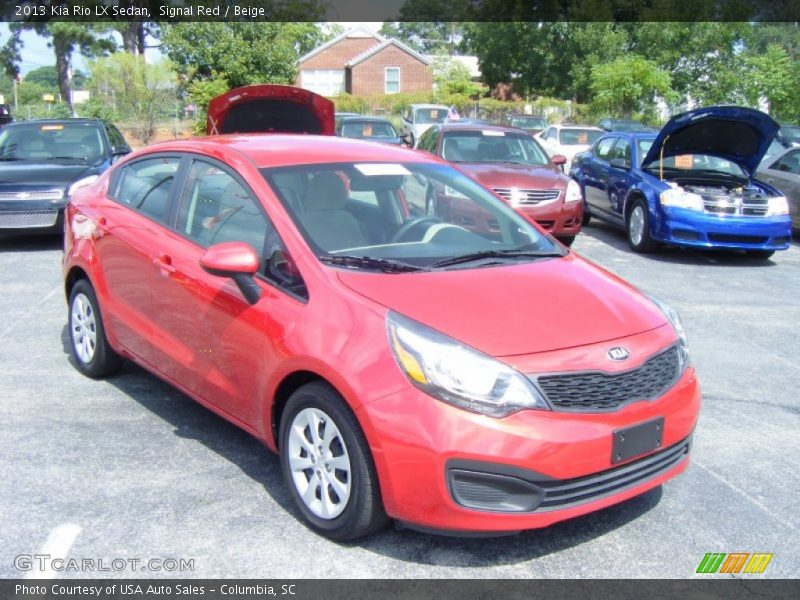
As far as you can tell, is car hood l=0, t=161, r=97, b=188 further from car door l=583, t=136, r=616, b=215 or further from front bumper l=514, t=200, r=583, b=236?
car door l=583, t=136, r=616, b=215

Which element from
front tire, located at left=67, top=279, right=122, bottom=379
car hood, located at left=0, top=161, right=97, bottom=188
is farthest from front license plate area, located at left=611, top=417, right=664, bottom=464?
car hood, located at left=0, top=161, right=97, bottom=188

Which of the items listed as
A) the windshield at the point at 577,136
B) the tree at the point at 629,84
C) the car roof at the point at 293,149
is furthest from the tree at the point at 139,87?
the car roof at the point at 293,149

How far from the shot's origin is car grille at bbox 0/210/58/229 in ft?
Answer: 33.7

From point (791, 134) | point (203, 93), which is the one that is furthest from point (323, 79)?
point (791, 134)

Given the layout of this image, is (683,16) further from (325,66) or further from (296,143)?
(296,143)

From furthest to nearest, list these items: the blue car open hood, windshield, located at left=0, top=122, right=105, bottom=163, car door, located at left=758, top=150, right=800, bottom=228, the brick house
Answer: the brick house
car door, located at left=758, top=150, right=800, bottom=228
windshield, located at left=0, top=122, right=105, bottom=163
the blue car open hood

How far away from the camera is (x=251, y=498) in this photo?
399 cm

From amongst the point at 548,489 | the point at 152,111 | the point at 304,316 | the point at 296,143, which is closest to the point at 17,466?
the point at 304,316

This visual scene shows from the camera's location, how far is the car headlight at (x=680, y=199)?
10477 mm

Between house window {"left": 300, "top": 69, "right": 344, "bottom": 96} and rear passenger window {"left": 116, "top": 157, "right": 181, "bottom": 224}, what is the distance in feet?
180

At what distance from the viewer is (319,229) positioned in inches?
159

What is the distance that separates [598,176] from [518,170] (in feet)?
6.25

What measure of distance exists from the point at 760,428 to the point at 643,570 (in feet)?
6.51

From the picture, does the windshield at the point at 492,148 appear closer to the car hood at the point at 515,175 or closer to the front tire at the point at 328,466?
the car hood at the point at 515,175
